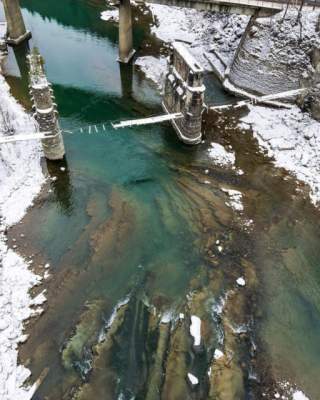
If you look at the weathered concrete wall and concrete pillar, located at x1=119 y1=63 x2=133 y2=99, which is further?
concrete pillar, located at x1=119 y1=63 x2=133 y2=99

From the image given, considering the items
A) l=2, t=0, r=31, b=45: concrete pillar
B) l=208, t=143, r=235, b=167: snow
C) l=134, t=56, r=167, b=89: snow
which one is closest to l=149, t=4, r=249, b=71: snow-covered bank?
l=134, t=56, r=167, b=89: snow

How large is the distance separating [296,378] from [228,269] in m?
7.01

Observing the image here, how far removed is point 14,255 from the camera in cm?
2241

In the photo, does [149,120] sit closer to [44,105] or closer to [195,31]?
[44,105]

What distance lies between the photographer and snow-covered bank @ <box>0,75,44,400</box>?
57.3 feet

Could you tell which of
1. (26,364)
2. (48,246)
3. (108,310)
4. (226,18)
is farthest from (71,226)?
(226,18)

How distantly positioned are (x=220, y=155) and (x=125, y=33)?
66.2ft

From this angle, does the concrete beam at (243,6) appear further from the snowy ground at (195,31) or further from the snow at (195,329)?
the snow at (195,329)

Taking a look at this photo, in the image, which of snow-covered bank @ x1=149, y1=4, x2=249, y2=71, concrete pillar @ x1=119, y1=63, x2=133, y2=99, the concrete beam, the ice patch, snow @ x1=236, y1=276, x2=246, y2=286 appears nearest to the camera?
snow @ x1=236, y1=276, x2=246, y2=286

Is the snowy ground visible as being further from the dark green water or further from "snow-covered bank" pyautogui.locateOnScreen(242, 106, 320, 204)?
"snow-covered bank" pyautogui.locateOnScreen(242, 106, 320, 204)

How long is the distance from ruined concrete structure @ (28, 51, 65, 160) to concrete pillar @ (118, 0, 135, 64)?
18762 millimetres

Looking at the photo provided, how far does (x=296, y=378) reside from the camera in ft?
59.8

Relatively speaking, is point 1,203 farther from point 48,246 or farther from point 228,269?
point 228,269

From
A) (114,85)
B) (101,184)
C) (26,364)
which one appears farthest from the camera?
(114,85)
